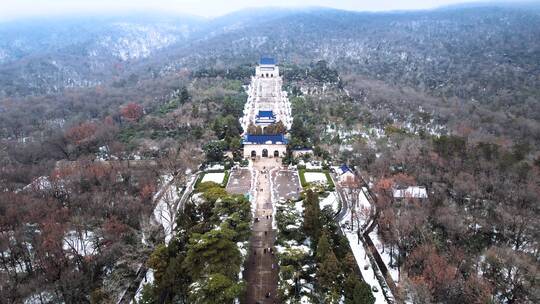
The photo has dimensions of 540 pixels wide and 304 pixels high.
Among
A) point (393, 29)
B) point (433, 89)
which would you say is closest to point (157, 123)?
point (433, 89)

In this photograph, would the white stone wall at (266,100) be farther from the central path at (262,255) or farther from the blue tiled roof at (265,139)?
the central path at (262,255)

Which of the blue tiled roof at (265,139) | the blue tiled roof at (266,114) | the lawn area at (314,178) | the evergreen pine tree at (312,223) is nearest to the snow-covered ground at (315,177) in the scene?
the lawn area at (314,178)

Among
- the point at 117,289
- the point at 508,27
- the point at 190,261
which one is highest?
the point at 508,27

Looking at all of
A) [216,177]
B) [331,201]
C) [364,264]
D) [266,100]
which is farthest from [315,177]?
[266,100]

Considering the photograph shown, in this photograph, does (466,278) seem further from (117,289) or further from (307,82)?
(307,82)

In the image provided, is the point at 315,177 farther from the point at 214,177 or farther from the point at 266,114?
the point at 266,114

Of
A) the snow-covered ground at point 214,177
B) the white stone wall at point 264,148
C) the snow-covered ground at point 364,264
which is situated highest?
the white stone wall at point 264,148

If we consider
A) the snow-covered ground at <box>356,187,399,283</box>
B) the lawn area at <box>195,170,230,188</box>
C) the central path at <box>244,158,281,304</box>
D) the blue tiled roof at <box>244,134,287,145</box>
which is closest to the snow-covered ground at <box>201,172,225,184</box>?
the lawn area at <box>195,170,230,188</box>
